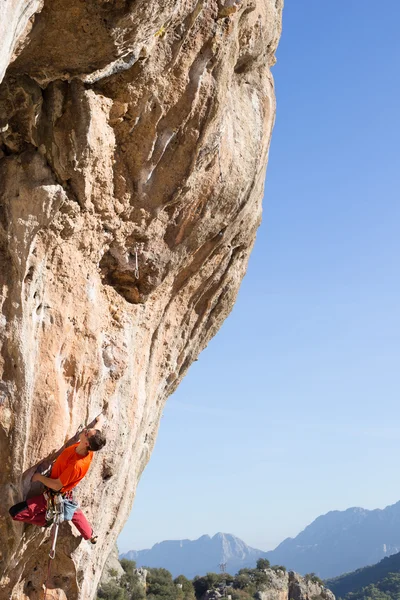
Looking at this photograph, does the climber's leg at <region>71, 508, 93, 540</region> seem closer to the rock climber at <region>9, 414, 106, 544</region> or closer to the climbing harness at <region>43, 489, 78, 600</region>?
the climbing harness at <region>43, 489, 78, 600</region>

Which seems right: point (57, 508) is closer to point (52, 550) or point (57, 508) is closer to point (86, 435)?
point (52, 550)

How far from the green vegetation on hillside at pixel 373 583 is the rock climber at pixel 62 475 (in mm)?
79362

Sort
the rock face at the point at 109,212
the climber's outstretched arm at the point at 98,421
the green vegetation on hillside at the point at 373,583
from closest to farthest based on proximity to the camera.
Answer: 1. the rock face at the point at 109,212
2. the climber's outstretched arm at the point at 98,421
3. the green vegetation on hillside at the point at 373,583

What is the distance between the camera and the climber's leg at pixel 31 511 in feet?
22.7

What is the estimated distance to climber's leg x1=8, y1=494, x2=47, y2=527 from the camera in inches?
273

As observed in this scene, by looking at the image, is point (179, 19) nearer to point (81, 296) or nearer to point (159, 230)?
point (159, 230)

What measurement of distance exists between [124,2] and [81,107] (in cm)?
147

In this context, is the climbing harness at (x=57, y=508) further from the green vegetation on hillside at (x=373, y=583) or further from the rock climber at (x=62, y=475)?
the green vegetation on hillside at (x=373, y=583)

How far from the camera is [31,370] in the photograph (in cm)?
693

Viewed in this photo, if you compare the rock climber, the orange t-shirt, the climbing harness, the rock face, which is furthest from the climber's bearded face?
the climbing harness

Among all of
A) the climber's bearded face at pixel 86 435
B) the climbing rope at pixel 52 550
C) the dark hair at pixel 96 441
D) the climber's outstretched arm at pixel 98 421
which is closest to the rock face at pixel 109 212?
the climbing rope at pixel 52 550

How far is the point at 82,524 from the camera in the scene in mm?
7836

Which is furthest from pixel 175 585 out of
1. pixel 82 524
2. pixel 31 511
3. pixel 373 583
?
pixel 31 511

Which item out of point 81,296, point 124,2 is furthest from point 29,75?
point 81,296
